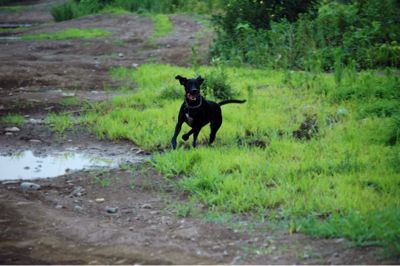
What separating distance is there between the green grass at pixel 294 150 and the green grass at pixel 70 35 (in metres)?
7.72

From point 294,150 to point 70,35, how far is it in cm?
1253

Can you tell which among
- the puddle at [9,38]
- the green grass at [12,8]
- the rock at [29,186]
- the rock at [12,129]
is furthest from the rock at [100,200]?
the green grass at [12,8]

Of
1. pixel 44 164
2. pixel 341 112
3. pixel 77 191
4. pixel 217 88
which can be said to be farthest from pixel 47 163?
pixel 341 112

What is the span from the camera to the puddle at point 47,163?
6121mm

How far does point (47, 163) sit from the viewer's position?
21.2ft

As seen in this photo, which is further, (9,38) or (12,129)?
(9,38)

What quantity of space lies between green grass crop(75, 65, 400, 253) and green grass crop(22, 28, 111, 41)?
7.72 metres

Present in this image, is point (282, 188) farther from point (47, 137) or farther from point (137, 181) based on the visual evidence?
point (47, 137)

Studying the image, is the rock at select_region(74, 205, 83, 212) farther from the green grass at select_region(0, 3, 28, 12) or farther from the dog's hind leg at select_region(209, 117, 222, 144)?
the green grass at select_region(0, 3, 28, 12)

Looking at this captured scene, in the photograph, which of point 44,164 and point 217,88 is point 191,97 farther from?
point 217,88

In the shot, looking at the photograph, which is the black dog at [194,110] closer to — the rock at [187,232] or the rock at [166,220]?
the rock at [166,220]

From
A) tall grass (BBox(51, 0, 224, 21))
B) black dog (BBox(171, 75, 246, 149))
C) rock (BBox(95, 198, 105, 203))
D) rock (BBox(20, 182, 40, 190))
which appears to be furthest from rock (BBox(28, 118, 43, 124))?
tall grass (BBox(51, 0, 224, 21))

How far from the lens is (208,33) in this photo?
53.2ft

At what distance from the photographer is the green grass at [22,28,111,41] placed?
16.8 metres
